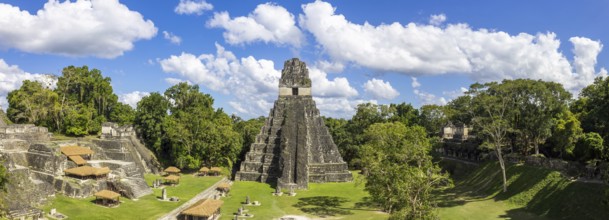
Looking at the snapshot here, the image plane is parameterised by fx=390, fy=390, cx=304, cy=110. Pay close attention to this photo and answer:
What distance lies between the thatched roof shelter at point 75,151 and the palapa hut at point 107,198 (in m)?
9.94

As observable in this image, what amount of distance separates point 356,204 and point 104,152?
31.9 metres

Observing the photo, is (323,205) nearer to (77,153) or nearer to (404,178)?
(404,178)

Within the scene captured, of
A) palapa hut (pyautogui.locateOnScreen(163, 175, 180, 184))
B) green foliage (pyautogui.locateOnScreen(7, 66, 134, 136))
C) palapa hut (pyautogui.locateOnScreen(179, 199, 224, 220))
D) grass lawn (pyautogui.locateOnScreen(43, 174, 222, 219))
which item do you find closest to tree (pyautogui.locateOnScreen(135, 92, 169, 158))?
green foliage (pyautogui.locateOnScreen(7, 66, 134, 136))

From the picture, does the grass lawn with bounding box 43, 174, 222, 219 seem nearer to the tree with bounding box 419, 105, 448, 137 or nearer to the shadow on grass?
the shadow on grass

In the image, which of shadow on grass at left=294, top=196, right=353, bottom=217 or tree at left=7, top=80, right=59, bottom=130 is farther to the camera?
tree at left=7, top=80, right=59, bottom=130

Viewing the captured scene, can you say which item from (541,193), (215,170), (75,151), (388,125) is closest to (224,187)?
(215,170)

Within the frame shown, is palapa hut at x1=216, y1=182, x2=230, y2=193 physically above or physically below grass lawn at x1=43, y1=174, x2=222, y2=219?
above

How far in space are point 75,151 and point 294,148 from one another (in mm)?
25333

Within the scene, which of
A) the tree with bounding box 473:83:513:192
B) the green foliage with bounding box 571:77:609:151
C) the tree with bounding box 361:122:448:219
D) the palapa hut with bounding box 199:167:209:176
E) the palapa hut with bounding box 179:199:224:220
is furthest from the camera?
the palapa hut with bounding box 199:167:209:176

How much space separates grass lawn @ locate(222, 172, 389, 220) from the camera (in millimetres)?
35763

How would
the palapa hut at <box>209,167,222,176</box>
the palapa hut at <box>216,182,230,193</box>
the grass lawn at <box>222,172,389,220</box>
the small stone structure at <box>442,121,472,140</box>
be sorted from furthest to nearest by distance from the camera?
the small stone structure at <box>442,121,472,140</box> → the palapa hut at <box>209,167,222,176</box> → the palapa hut at <box>216,182,230,193</box> → the grass lawn at <box>222,172,389,220</box>

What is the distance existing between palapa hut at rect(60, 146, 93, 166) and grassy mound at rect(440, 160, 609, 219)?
37.4m

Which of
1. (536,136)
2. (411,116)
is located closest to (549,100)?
(536,136)

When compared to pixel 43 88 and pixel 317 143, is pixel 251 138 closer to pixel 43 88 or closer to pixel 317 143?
pixel 317 143
